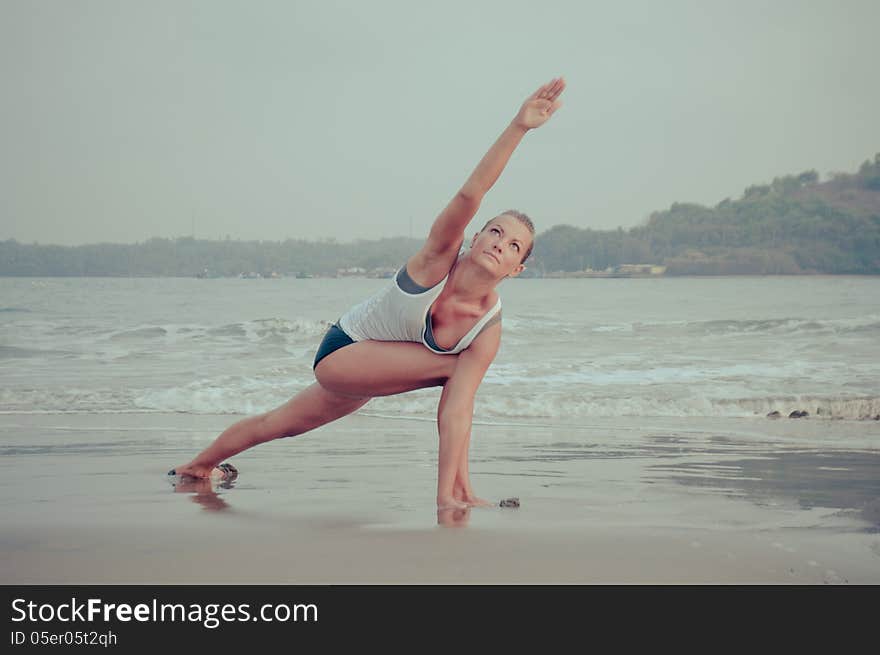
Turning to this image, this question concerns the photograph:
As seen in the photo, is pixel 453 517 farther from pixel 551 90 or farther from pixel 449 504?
pixel 551 90

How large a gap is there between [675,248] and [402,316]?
37109 millimetres

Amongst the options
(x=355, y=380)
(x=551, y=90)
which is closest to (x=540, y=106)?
(x=551, y=90)

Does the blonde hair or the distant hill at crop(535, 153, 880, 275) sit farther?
the distant hill at crop(535, 153, 880, 275)

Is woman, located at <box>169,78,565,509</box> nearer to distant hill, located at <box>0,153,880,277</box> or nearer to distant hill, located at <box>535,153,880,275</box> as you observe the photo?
distant hill, located at <box>0,153,880,277</box>

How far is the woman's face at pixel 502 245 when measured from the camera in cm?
394

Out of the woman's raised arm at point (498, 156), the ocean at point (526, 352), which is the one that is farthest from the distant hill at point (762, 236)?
the woman's raised arm at point (498, 156)

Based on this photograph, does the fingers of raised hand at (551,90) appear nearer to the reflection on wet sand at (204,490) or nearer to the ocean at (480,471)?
the ocean at (480,471)

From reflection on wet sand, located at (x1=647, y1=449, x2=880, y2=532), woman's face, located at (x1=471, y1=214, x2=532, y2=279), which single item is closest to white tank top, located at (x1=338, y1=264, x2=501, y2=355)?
woman's face, located at (x1=471, y1=214, x2=532, y2=279)

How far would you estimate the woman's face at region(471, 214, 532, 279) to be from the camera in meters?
3.94

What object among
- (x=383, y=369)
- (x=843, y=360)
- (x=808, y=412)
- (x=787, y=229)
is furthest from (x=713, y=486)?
(x=787, y=229)

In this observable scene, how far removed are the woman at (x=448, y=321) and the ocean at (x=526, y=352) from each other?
4.43 m

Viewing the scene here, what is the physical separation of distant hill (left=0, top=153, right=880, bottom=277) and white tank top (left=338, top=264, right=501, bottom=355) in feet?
85.7

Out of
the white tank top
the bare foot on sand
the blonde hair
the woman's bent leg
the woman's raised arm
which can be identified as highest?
the woman's raised arm

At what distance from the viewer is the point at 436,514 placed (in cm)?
410
